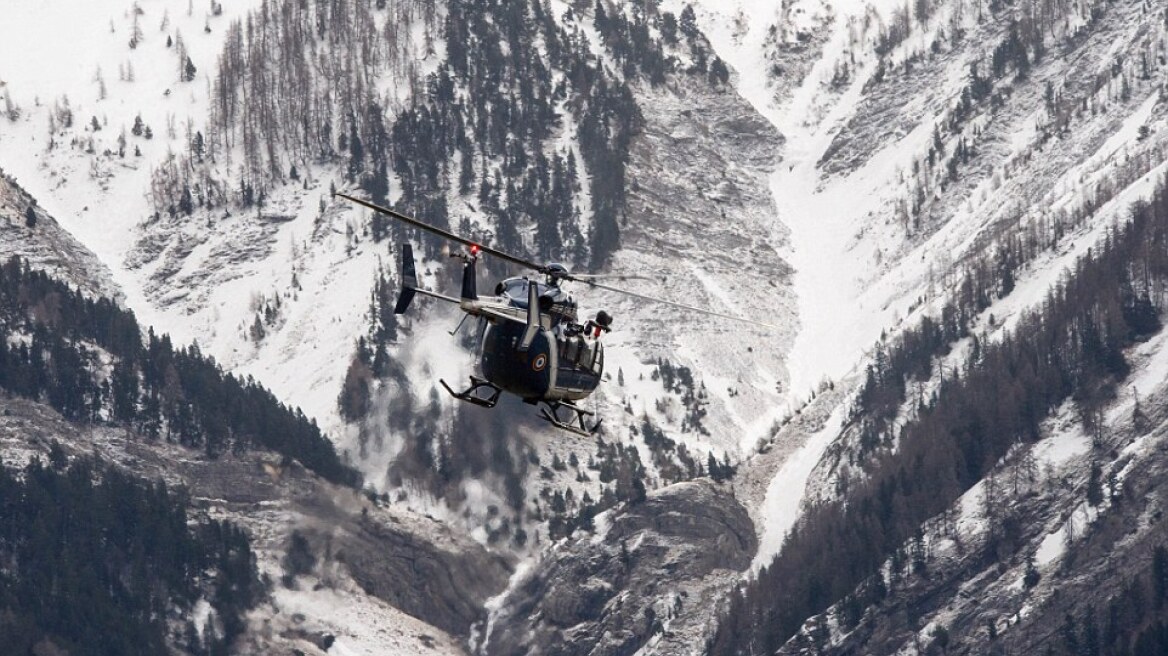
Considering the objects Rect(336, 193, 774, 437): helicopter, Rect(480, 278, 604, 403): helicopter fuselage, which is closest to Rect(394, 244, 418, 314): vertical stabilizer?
Rect(336, 193, 774, 437): helicopter

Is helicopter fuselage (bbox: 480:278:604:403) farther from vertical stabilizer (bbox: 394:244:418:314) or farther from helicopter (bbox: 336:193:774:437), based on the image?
vertical stabilizer (bbox: 394:244:418:314)

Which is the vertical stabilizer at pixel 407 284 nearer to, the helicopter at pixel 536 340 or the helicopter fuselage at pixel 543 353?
the helicopter at pixel 536 340

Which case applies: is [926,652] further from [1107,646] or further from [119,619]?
[119,619]

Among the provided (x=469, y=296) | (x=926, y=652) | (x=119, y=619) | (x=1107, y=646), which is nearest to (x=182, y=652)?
(x=119, y=619)

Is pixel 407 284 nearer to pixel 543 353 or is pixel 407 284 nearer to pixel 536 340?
pixel 536 340

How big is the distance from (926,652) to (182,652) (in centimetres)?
5877

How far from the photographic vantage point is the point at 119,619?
7815 inches

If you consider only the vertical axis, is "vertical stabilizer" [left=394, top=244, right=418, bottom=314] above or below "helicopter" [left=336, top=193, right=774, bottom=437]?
above

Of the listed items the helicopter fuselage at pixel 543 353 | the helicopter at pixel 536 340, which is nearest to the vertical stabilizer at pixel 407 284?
the helicopter at pixel 536 340

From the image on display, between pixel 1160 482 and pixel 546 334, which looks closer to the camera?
pixel 546 334

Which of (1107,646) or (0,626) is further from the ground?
(0,626)

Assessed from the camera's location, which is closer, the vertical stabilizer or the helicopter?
the helicopter

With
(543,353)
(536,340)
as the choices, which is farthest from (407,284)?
(543,353)

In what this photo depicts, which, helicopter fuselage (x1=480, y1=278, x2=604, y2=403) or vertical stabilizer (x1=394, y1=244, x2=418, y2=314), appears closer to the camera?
helicopter fuselage (x1=480, y1=278, x2=604, y2=403)
